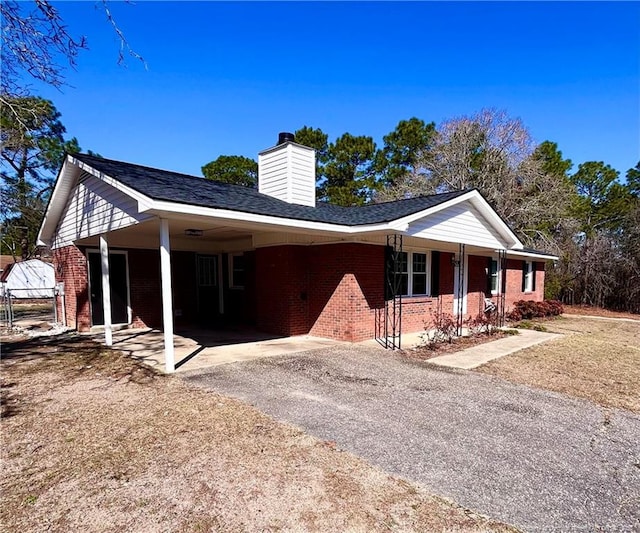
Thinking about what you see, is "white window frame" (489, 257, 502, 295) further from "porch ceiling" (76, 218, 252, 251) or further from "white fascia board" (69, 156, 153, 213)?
"white fascia board" (69, 156, 153, 213)

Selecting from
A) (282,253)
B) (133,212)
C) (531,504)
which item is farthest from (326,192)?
(531,504)

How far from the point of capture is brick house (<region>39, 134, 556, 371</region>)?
792 cm

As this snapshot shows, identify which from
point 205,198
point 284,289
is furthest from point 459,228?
point 205,198

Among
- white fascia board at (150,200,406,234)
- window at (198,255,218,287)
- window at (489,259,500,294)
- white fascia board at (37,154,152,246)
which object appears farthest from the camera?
window at (489,259,500,294)

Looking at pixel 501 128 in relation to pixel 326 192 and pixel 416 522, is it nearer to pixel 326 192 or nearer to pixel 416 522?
pixel 326 192

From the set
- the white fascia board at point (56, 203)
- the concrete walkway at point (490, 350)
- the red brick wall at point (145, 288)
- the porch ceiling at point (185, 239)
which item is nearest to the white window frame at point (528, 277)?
the concrete walkway at point (490, 350)

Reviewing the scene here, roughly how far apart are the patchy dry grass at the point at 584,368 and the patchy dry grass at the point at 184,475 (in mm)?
4102

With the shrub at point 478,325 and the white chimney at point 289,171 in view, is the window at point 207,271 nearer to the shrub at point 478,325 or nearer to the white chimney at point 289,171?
the white chimney at point 289,171

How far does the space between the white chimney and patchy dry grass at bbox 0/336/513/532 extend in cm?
673

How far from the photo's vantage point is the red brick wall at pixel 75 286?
1064cm

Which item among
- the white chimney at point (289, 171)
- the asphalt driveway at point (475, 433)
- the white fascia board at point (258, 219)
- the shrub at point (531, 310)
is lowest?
the shrub at point (531, 310)

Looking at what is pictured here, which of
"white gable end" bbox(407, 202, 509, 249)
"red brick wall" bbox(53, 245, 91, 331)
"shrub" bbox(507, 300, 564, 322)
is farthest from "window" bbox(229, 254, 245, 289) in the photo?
"shrub" bbox(507, 300, 564, 322)

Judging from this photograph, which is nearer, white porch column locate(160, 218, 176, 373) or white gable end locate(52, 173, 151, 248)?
white porch column locate(160, 218, 176, 373)

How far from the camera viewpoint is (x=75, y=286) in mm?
10977
